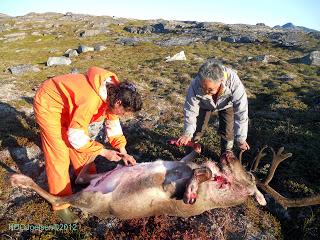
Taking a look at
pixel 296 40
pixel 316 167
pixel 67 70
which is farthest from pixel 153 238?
pixel 296 40

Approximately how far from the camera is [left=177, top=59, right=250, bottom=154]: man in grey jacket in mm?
5738

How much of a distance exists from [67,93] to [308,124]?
26.6 feet

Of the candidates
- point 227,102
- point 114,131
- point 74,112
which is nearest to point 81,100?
point 74,112

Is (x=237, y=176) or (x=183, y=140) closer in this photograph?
(x=237, y=176)

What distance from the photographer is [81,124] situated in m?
5.21

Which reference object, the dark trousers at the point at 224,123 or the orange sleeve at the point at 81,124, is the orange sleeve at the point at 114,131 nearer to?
the orange sleeve at the point at 81,124

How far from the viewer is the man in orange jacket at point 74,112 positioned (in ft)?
17.1

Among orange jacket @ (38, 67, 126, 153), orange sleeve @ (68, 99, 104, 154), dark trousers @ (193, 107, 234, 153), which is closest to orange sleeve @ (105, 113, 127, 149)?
orange jacket @ (38, 67, 126, 153)

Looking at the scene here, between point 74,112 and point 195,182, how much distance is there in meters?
2.02

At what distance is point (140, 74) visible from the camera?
58.0ft

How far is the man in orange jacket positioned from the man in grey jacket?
1.22m

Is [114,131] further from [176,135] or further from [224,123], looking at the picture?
[176,135]

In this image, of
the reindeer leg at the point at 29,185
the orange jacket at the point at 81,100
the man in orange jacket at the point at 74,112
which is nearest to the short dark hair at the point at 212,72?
the man in orange jacket at the point at 74,112

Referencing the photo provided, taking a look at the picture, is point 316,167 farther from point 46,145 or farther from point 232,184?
point 46,145
